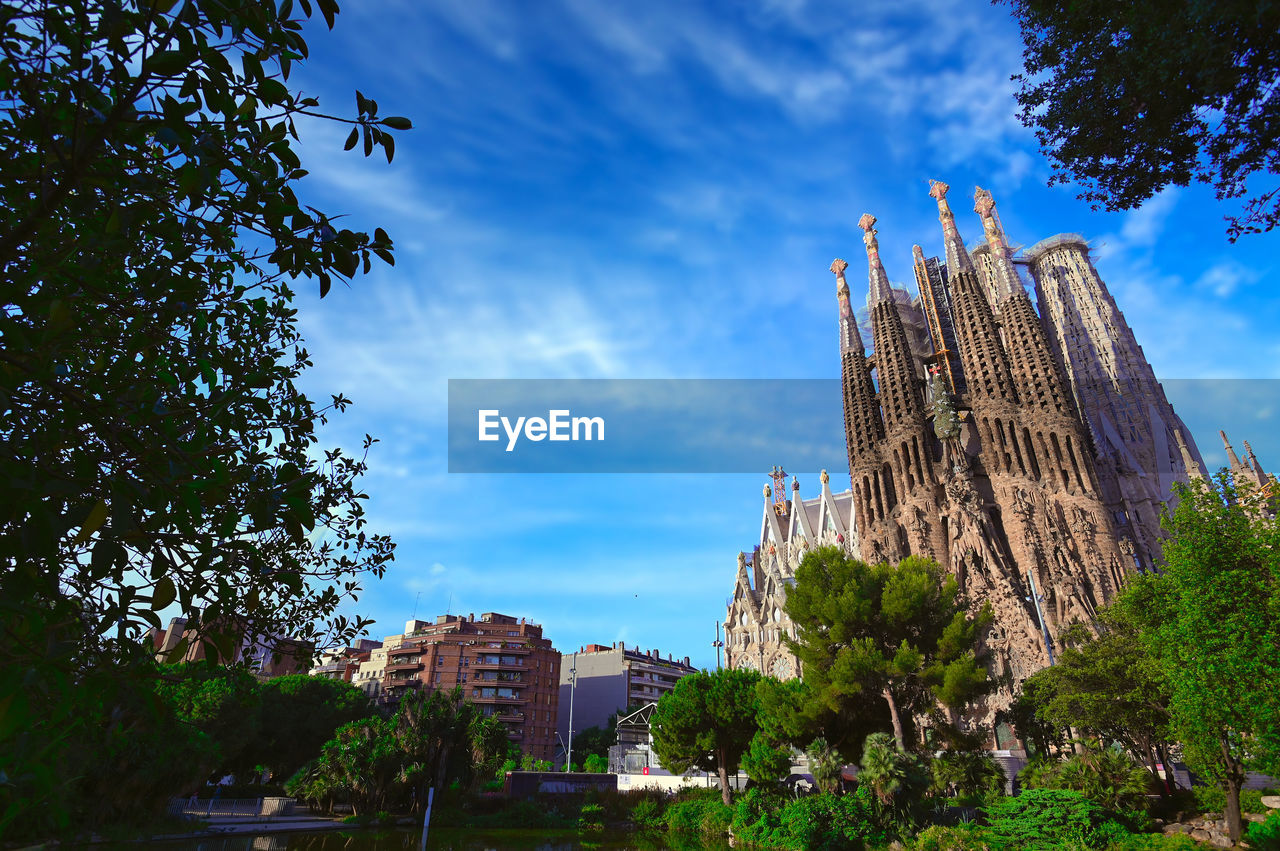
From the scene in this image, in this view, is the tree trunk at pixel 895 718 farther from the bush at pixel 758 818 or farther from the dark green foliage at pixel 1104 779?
the bush at pixel 758 818

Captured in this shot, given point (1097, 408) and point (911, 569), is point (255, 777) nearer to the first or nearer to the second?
point (911, 569)

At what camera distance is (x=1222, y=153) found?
7.77m

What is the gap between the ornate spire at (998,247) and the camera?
45.6 metres

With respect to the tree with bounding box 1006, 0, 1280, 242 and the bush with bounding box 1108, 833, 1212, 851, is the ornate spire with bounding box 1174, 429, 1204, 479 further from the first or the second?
the tree with bounding box 1006, 0, 1280, 242

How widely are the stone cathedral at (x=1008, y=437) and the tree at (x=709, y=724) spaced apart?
1306 cm

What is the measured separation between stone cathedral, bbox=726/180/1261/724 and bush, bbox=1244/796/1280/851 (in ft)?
64.6

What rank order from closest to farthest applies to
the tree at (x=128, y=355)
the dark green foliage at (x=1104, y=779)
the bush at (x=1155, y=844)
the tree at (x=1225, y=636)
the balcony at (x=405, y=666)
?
the tree at (x=128, y=355)
the tree at (x=1225, y=636)
the bush at (x=1155, y=844)
the dark green foliage at (x=1104, y=779)
the balcony at (x=405, y=666)

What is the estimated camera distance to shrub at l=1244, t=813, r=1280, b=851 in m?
11.8

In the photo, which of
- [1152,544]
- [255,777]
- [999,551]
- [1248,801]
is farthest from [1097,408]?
[255,777]

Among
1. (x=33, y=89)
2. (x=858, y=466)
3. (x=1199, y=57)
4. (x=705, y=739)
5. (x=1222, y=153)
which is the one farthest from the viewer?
(x=858, y=466)

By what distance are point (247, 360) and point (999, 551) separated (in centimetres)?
4333

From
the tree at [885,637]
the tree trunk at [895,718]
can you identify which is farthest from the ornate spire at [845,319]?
the tree trunk at [895,718]

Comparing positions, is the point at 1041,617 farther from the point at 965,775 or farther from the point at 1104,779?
the point at 1104,779

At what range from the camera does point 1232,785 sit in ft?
44.9
